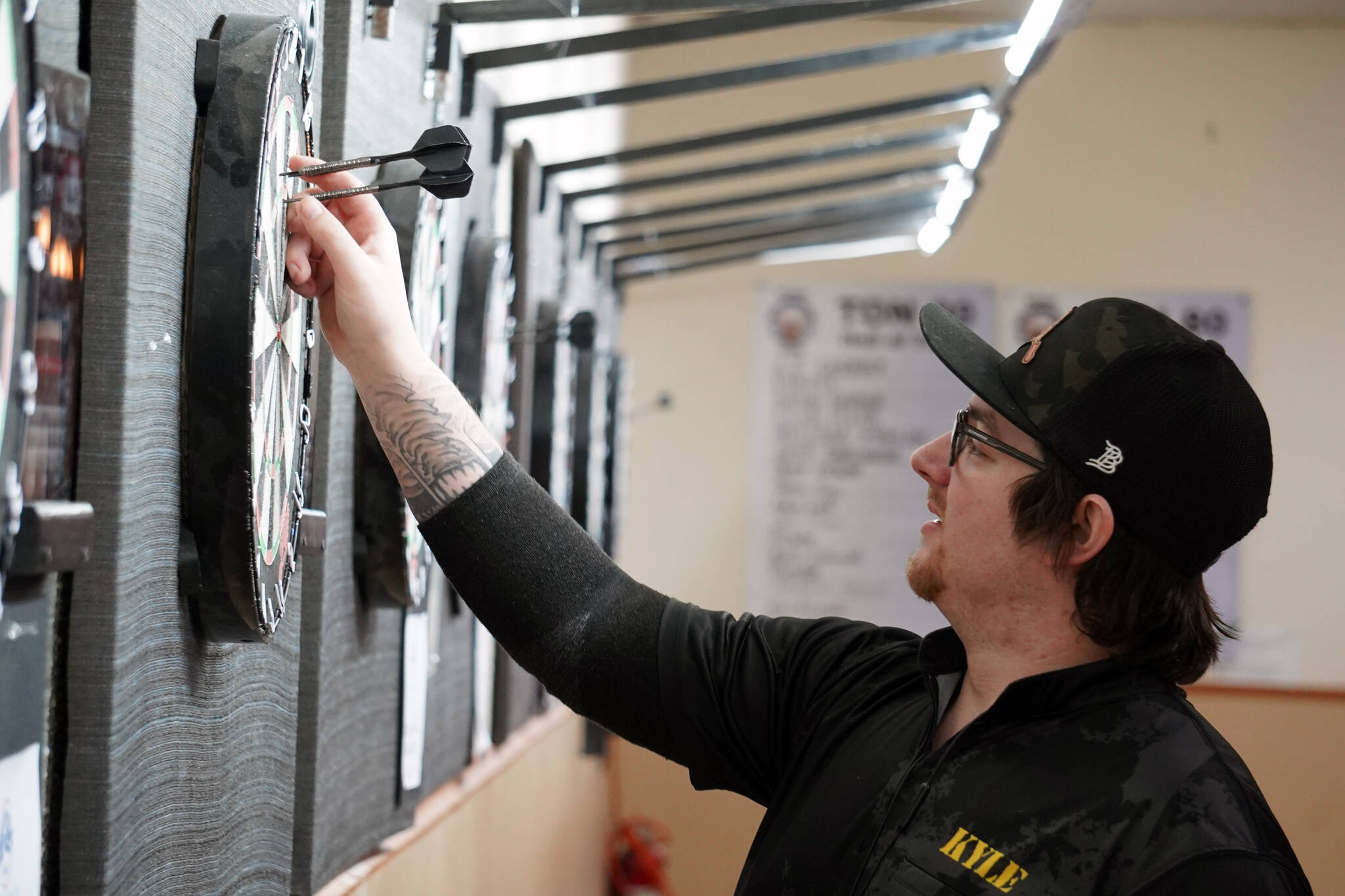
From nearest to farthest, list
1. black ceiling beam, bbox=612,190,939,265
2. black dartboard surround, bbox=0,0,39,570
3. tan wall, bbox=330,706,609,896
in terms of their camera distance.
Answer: black dartboard surround, bbox=0,0,39,570 → tan wall, bbox=330,706,609,896 → black ceiling beam, bbox=612,190,939,265

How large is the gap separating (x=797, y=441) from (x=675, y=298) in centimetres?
84

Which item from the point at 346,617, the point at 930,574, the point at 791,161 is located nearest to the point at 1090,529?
the point at 930,574

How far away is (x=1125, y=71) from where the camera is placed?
6.06m

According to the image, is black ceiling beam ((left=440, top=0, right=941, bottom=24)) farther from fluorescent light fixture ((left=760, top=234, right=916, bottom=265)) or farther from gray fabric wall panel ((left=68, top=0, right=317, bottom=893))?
fluorescent light fixture ((left=760, top=234, right=916, bottom=265))

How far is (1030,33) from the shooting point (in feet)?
7.22

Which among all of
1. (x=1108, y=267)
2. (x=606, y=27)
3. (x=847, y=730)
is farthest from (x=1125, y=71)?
(x=847, y=730)

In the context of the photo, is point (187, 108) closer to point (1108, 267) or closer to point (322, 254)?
point (322, 254)

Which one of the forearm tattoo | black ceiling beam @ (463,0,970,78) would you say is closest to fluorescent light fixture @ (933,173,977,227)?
black ceiling beam @ (463,0,970,78)

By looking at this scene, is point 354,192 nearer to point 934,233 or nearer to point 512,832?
point 512,832

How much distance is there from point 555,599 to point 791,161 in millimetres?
2048

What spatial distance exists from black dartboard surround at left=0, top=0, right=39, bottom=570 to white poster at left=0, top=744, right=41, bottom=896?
152 mm

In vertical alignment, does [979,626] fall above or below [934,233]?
below

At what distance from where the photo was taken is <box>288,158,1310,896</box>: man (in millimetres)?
1226

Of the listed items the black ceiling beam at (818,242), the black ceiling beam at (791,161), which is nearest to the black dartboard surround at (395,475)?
the black ceiling beam at (791,161)
